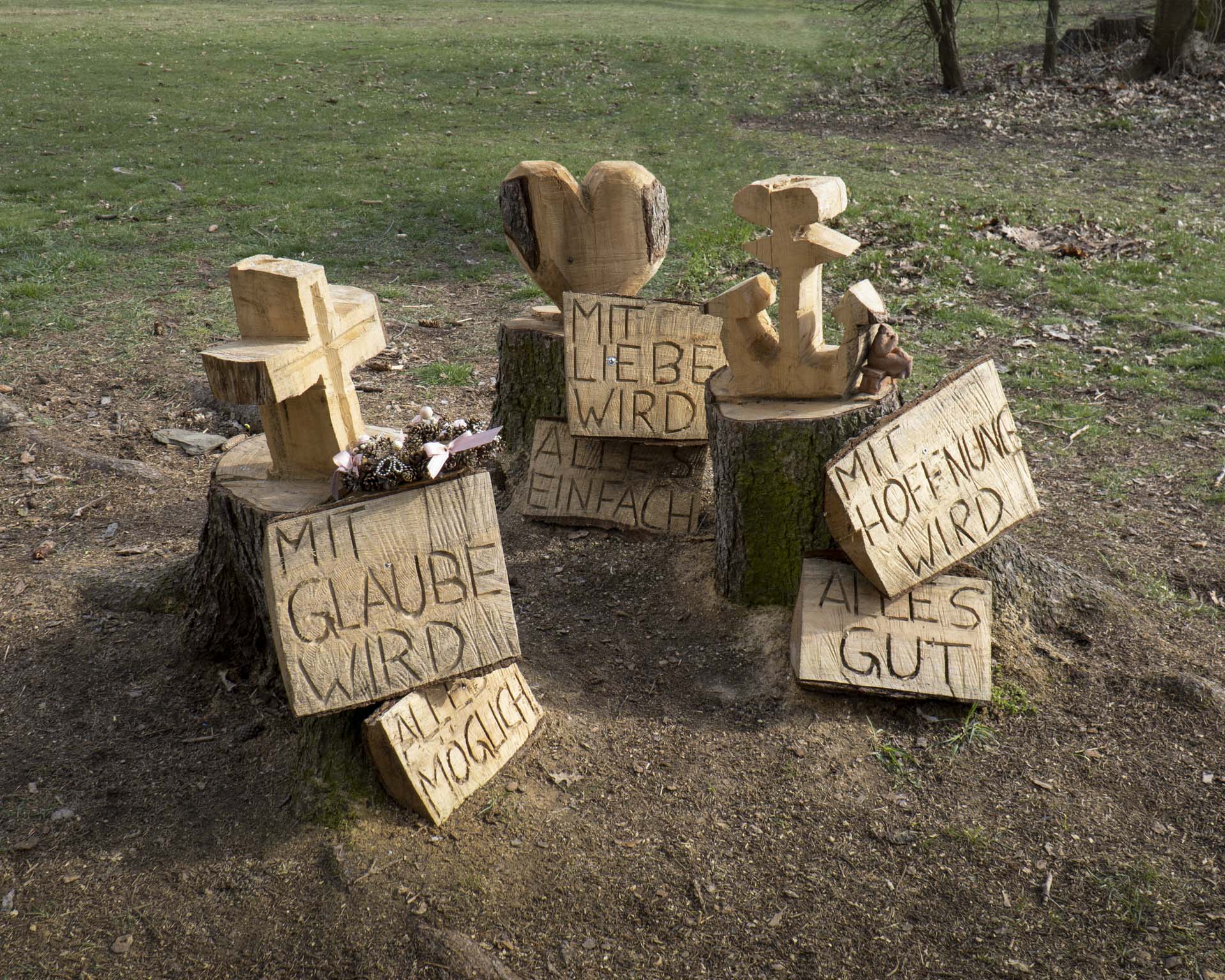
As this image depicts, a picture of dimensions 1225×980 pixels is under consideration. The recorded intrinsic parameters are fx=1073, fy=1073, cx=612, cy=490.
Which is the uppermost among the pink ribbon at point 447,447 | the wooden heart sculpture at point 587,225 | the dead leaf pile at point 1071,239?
the wooden heart sculpture at point 587,225

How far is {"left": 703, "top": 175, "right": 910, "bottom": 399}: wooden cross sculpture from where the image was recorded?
3557 millimetres

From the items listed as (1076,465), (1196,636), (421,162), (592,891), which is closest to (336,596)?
(592,891)

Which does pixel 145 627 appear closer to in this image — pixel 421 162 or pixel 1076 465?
pixel 1076 465

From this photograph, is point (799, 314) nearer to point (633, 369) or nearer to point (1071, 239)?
point (633, 369)

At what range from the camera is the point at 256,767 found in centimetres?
320

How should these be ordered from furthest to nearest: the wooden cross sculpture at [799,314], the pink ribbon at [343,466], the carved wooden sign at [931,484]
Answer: the wooden cross sculpture at [799,314] < the carved wooden sign at [931,484] < the pink ribbon at [343,466]

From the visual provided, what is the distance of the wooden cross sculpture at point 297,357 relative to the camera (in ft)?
9.34

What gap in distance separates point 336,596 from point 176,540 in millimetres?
1973

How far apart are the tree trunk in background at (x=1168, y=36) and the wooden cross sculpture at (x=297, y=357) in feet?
43.3

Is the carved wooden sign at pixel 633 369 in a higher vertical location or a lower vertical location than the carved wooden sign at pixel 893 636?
higher

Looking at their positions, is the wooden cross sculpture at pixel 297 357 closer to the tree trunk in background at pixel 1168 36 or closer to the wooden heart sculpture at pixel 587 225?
the wooden heart sculpture at pixel 587 225

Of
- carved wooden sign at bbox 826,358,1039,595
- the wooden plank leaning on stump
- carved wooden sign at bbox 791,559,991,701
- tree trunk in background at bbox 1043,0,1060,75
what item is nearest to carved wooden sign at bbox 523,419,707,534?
the wooden plank leaning on stump

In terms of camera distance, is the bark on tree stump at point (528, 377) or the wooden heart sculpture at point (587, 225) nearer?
the wooden heart sculpture at point (587, 225)

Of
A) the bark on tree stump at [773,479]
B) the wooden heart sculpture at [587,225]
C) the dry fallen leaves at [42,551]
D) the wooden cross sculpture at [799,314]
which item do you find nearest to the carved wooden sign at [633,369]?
the wooden heart sculpture at [587,225]
